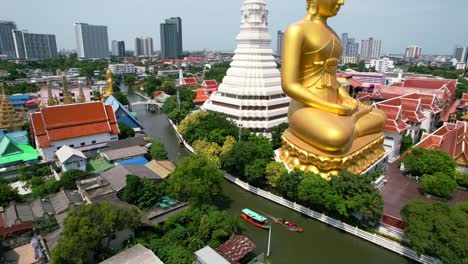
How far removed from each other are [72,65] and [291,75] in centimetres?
9100

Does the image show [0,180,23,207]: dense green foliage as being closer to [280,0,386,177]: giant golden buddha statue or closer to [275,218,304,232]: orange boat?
[275,218,304,232]: orange boat

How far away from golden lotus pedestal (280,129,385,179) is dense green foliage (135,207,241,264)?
194 inches

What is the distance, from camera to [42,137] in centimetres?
1873

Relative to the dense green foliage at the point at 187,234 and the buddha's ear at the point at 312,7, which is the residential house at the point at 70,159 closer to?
the dense green foliage at the point at 187,234

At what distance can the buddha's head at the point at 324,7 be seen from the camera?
44.5ft

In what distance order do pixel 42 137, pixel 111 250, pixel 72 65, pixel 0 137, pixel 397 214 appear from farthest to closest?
pixel 72 65
pixel 0 137
pixel 42 137
pixel 397 214
pixel 111 250

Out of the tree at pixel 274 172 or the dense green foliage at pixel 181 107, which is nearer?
the tree at pixel 274 172

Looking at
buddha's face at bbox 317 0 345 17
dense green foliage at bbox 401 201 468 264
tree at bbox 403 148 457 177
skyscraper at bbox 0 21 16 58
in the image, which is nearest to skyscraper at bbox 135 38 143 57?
skyscraper at bbox 0 21 16 58

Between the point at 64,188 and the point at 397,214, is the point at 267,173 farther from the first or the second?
the point at 64,188

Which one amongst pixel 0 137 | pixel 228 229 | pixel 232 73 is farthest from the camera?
pixel 232 73

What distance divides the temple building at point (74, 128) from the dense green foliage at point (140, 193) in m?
8.55

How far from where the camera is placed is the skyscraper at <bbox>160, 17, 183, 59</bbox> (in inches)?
5261

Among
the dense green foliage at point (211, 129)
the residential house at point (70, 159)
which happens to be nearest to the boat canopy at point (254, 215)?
the dense green foliage at point (211, 129)

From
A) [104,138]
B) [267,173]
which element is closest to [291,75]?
[267,173]
